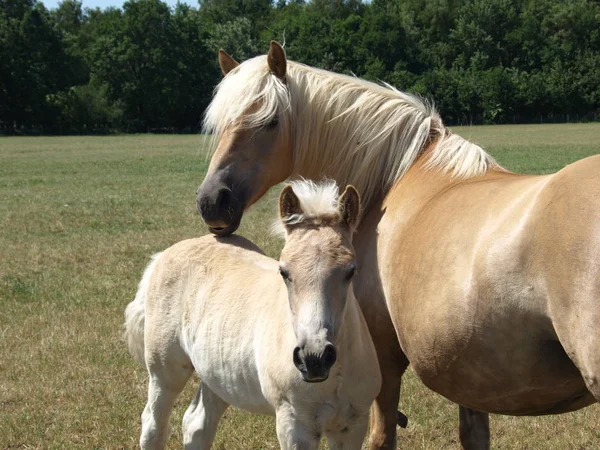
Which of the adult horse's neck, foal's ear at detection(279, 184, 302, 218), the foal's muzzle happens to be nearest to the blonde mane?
the adult horse's neck

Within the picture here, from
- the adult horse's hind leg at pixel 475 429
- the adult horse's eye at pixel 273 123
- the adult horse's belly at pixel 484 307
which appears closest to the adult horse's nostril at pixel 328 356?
the adult horse's belly at pixel 484 307

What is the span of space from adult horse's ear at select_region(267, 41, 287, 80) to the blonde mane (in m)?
0.04

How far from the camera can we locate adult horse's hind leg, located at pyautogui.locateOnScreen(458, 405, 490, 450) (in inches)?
143

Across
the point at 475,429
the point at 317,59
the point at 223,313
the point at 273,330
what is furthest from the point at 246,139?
the point at 317,59

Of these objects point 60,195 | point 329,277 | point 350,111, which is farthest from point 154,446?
point 60,195

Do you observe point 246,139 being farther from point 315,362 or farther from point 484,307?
point 484,307

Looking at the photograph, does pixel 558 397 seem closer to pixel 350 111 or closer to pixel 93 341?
pixel 350 111

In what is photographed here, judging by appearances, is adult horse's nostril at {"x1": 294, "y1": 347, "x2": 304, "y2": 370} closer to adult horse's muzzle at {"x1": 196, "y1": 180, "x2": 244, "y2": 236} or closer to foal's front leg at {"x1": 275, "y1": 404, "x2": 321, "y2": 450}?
foal's front leg at {"x1": 275, "y1": 404, "x2": 321, "y2": 450}

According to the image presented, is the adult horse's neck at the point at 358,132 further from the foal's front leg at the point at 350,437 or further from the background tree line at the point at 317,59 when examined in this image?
the background tree line at the point at 317,59

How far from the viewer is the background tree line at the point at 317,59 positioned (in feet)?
176

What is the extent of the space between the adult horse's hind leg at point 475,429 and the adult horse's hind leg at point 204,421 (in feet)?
4.17

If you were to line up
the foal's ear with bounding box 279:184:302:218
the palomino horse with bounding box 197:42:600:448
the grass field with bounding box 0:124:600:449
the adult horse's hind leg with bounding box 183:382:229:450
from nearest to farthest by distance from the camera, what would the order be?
the palomino horse with bounding box 197:42:600:448 < the foal's ear with bounding box 279:184:302:218 < the adult horse's hind leg with bounding box 183:382:229:450 < the grass field with bounding box 0:124:600:449

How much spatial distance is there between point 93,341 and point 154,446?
8.07 ft

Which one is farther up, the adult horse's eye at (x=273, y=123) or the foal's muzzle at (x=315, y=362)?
the adult horse's eye at (x=273, y=123)
